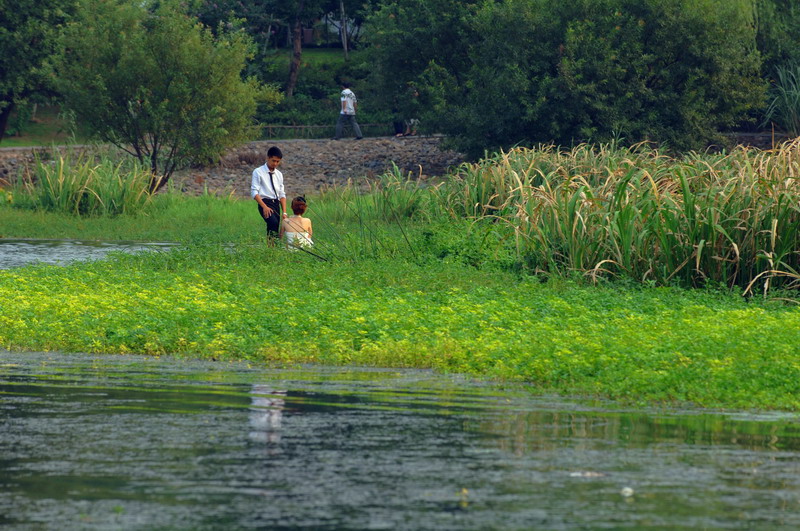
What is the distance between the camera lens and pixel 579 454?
709cm

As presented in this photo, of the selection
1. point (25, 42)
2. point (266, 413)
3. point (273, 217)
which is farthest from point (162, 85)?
point (266, 413)

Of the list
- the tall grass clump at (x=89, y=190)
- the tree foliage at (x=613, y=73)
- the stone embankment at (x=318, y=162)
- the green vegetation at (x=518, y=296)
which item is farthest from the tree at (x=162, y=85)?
the green vegetation at (x=518, y=296)

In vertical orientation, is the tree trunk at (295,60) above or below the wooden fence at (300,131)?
above

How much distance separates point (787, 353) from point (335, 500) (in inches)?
201

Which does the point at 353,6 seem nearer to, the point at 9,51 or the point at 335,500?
the point at 9,51

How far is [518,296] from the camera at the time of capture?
46.2 feet

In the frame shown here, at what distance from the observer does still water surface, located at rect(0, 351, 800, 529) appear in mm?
5848

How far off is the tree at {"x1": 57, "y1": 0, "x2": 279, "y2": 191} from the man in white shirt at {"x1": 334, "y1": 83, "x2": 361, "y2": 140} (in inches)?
717

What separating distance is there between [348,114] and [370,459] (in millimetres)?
49505

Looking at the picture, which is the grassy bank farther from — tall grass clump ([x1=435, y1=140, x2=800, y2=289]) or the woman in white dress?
the woman in white dress

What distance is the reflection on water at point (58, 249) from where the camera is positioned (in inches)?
853

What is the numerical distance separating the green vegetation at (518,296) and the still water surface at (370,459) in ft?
2.81

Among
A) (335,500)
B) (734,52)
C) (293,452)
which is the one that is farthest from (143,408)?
(734,52)

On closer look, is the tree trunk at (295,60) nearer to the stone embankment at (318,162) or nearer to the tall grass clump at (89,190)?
the stone embankment at (318,162)
